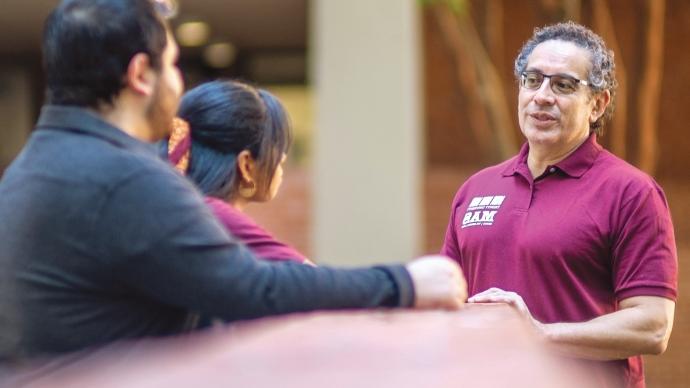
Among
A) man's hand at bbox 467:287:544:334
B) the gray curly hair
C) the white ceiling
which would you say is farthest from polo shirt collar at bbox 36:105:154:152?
the white ceiling

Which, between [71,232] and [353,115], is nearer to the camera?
[71,232]

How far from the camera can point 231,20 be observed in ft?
52.2

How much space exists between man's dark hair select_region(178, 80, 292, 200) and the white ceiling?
36.7ft

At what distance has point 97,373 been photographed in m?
1.92

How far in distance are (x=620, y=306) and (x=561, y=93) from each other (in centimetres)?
67

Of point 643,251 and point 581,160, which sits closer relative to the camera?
point 643,251

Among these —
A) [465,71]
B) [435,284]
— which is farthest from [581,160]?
[465,71]

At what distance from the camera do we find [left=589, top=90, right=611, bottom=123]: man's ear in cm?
408

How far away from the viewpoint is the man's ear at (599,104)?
4.08 meters

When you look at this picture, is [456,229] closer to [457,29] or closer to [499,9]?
[457,29]

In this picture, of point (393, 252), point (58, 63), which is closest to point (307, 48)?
point (393, 252)

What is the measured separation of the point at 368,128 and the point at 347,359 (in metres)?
9.78

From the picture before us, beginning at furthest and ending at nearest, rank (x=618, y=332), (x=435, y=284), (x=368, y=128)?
(x=368, y=128) → (x=618, y=332) → (x=435, y=284)

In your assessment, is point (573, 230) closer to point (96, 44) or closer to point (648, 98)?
point (96, 44)
